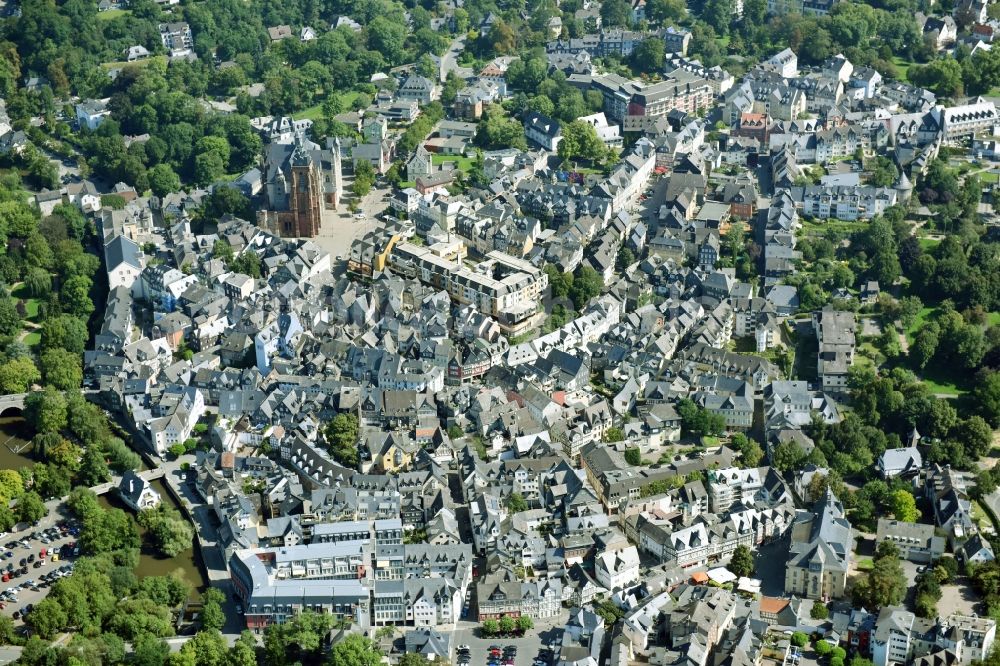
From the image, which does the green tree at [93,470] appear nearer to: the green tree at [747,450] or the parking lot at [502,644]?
the parking lot at [502,644]

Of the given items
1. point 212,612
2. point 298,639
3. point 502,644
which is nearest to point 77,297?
point 212,612

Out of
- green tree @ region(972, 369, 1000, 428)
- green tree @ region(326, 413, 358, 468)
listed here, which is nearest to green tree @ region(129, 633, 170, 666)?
green tree @ region(326, 413, 358, 468)

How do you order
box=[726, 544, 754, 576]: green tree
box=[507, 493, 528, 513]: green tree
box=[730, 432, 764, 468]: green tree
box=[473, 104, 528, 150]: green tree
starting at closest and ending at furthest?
box=[726, 544, 754, 576]: green tree → box=[507, 493, 528, 513]: green tree → box=[730, 432, 764, 468]: green tree → box=[473, 104, 528, 150]: green tree

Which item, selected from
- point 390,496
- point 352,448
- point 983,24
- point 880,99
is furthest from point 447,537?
point 983,24

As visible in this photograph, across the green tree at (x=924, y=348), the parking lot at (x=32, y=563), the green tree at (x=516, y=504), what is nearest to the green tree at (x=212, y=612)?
the parking lot at (x=32, y=563)

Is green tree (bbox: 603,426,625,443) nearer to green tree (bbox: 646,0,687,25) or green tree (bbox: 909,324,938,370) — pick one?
green tree (bbox: 909,324,938,370)

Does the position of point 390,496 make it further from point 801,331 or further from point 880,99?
point 880,99
